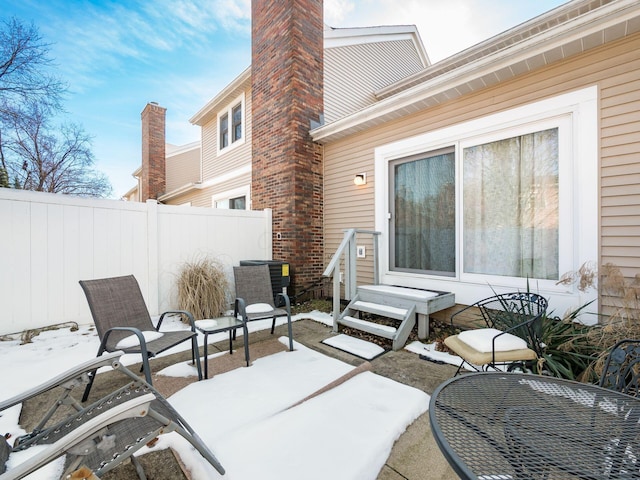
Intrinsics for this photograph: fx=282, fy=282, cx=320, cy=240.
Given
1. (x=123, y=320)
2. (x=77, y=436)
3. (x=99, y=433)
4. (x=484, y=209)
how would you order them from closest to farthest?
(x=77, y=436) → (x=99, y=433) → (x=123, y=320) → (x=484, y=209)

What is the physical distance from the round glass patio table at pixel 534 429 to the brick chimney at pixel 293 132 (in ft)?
14.2

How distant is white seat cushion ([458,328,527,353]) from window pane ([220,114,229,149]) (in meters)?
8.76

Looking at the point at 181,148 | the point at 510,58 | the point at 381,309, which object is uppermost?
the point at 181,148

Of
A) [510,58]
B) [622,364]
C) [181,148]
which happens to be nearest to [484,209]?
[510,58]

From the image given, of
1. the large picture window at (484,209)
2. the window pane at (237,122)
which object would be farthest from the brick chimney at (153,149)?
the large picture window at (484,209)

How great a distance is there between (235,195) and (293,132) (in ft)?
12.0

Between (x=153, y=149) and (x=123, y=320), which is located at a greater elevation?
(x=153, y=149)

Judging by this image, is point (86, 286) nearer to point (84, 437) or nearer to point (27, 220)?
point (84, 437)

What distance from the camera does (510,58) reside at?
310cm

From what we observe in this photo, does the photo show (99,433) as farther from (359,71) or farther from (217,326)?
(359,71)

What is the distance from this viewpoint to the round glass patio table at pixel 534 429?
91cm

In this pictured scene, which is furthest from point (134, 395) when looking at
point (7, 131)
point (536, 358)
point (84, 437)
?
point (7, 131)

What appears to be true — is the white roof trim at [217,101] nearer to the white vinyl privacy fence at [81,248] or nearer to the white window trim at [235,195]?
the white window trim at [235,195]

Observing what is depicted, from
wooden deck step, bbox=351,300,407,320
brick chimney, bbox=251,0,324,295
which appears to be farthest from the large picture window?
brick chimney, bbox=251,0,324,295
